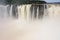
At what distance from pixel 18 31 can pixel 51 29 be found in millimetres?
310

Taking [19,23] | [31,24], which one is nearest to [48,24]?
[31,24]

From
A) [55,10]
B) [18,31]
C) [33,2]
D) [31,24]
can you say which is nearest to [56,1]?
[55,10]

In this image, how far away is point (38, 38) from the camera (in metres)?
0.95

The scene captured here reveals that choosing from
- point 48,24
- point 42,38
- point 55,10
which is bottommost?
point 42,38

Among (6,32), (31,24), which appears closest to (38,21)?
(31,24)

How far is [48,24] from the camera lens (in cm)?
92

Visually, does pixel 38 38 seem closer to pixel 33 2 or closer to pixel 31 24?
pixel 31 24

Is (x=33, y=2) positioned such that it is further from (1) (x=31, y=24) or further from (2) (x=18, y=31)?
(2) (x=18, y=31)

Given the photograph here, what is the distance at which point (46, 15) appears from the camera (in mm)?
901

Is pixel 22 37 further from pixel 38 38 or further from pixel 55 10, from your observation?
pixel 55 10

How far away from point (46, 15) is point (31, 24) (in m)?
0.16

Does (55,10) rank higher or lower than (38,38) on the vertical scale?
higher

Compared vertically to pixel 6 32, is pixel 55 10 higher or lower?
higher

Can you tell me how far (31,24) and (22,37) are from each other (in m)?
0.15
